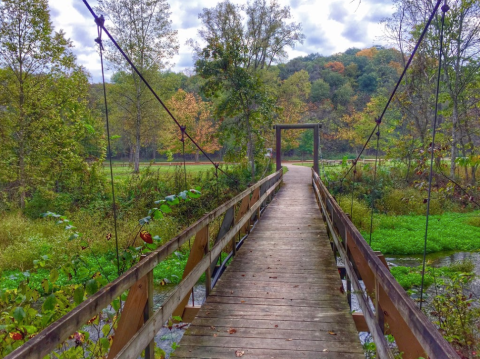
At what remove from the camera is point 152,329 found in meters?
2.09

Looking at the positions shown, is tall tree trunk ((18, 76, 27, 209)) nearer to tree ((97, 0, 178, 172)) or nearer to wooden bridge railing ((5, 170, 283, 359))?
tree ((97, 0, 178, 172))

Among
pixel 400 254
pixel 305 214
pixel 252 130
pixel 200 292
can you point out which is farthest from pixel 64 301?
pixel 252 130

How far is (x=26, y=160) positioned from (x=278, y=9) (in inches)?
747

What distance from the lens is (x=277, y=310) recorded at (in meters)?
3.17

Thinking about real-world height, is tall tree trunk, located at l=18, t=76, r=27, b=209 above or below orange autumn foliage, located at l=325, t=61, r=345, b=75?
below

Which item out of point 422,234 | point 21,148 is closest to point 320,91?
point 422,234

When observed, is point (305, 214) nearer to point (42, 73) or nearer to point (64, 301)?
point (64, 301)

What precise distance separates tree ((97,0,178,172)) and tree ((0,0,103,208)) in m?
7.07

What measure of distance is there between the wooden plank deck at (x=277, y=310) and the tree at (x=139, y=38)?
16.4 m

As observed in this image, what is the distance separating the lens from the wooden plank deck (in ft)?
8.29

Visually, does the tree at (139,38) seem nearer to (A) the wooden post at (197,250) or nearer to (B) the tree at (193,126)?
(B) the tree at (193,126)

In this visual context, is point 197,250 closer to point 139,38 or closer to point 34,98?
point 34,98

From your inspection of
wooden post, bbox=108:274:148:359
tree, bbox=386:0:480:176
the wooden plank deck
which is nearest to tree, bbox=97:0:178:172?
tree, bbox=386:0:480:176

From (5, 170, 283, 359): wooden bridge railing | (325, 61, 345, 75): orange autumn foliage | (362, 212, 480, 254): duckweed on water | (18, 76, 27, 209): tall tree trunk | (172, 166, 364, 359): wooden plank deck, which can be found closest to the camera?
(5, 170, 283, 359): wooden bridge railing
